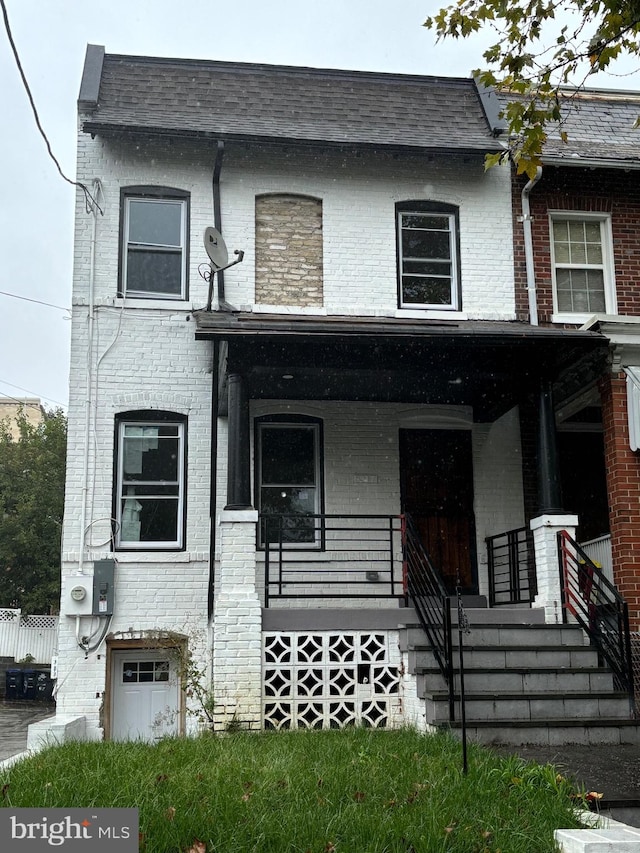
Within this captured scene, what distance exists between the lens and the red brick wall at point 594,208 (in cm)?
1249

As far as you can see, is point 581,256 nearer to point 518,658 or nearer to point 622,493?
point 622,493

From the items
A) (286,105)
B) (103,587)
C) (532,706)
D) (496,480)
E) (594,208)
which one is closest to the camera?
(532,706)

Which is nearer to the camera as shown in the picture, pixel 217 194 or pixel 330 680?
pixel 330 680

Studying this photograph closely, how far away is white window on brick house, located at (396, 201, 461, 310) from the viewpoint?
40.7 feet

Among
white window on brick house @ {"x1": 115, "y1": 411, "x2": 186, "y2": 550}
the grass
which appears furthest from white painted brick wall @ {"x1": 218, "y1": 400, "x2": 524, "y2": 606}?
the grass

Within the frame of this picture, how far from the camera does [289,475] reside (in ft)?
39.1

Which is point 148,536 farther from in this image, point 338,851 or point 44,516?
point 44,516

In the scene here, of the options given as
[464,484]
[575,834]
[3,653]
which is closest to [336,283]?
[464,484]

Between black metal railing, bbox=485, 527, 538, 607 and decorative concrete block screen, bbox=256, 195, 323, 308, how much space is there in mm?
3786

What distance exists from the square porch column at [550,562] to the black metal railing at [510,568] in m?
0.85

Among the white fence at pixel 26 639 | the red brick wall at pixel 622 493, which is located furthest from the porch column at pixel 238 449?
the white fence at pixel 26 639

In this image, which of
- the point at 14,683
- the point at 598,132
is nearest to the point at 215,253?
the point at 598,132

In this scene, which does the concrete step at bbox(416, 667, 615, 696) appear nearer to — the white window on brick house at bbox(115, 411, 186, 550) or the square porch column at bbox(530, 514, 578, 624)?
the square porch column at bbox(530, 514, 578, 624)

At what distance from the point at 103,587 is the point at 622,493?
5.83m
